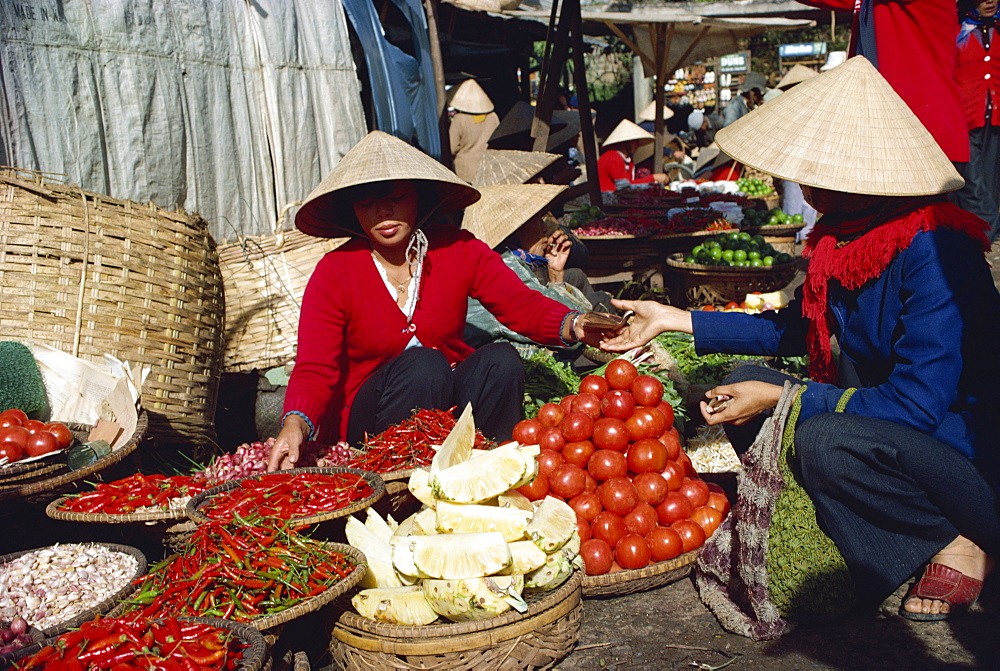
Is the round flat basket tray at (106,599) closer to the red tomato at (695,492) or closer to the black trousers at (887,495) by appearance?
the red tomato at (695,492)

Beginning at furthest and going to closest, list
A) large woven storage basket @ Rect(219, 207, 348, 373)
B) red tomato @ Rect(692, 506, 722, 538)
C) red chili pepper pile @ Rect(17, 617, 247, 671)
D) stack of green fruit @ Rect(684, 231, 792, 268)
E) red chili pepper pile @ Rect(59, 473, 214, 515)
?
1. stack of green fruit @ Rect(684, 231, 792, 268)
2. large woven storage basket @ Rect(219, 207, 348, 373)
3. red tomato @ Rect(692, 506, 722, 538)
4. red chili pepper pile @ Rect(59, 473, 214, 515)
5. red chili pepper pile @ Rect(17, 617, 247, 671)

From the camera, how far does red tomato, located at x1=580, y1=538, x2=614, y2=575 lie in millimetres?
2529

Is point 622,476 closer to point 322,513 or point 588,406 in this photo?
point 588,406

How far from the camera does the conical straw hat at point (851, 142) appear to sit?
7.36 ft

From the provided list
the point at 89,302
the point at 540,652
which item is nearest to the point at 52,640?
the point at 540,652

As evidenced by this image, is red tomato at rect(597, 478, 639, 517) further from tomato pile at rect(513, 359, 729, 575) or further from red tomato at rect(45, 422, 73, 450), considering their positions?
red tomato at rect(45, 422, 73, 450)

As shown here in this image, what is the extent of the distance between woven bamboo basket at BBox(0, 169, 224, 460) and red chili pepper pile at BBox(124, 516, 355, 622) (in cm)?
133

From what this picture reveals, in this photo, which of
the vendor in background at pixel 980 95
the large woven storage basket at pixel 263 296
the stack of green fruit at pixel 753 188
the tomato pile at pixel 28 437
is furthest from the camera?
the stack of green fruit at pixel 753 188

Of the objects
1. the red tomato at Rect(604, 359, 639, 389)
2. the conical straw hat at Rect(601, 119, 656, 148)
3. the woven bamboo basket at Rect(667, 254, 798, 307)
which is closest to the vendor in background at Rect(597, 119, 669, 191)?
the conical straw hat at Rect(601, 119, 656, 148)

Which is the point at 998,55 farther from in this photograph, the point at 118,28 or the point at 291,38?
the point at 118,28

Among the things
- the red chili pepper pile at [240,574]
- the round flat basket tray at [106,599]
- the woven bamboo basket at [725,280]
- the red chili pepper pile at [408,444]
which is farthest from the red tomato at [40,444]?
the woven bamboo basket at [725,280]

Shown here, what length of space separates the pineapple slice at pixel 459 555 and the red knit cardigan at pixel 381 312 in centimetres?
108

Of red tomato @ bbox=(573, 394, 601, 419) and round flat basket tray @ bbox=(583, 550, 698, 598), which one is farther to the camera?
red tomato @ bbox=(573, 394, 601, 419)

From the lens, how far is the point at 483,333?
409 cm
